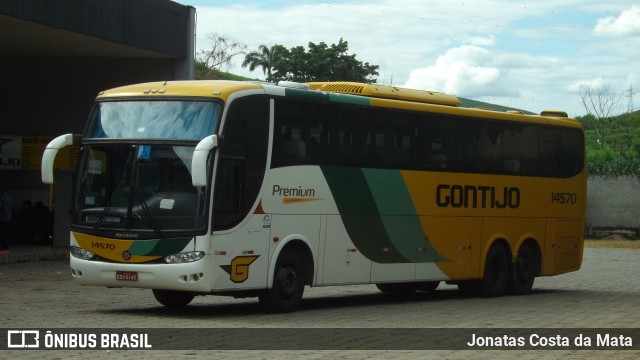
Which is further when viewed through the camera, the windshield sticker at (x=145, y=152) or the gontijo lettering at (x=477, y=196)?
the gontijo lettering at (x=477, y=196)

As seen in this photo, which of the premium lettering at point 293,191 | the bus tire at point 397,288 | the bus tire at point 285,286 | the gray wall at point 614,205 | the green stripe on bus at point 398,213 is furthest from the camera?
the gray wall at point 614,205

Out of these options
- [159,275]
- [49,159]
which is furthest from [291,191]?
[49,159]

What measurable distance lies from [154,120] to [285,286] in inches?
124

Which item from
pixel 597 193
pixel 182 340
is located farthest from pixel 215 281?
pixel 597 193

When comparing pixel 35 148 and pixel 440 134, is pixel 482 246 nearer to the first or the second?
pixel 440 134

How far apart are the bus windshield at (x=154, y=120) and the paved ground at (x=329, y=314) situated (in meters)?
2.56

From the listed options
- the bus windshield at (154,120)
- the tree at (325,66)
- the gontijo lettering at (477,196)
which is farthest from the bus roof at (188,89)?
the tree at (325,66)

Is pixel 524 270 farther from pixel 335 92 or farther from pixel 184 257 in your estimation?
pixel 184 257

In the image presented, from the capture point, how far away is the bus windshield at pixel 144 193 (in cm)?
1576

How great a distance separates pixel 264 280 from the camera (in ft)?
54.6

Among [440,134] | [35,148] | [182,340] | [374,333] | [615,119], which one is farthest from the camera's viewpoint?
[615,119]

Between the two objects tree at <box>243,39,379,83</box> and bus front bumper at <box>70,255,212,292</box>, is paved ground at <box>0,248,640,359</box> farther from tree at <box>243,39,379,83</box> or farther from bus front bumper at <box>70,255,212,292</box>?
tree at <box>243,39,379,83</box>

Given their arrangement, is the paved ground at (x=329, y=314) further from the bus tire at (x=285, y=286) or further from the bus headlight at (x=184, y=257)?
the bus headlight at (x=184, y=257)

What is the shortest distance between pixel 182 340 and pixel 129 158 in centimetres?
401
